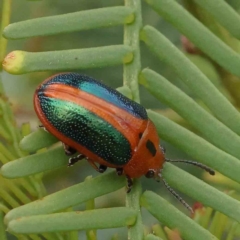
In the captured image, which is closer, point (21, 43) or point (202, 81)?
point (202, 81)

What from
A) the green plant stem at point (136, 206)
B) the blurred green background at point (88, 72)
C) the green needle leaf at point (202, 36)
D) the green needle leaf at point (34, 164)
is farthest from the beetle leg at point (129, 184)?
the blurred green background at point (88, 72)

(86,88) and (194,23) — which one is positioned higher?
(194,23)

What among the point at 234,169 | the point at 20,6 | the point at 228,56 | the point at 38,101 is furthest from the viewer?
the point at 20,6

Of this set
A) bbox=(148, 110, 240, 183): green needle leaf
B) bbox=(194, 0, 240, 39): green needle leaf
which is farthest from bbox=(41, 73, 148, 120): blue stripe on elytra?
bbox=(194, 0, 240, 39): green needle leaf

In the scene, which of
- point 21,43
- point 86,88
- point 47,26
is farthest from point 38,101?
point 21,43

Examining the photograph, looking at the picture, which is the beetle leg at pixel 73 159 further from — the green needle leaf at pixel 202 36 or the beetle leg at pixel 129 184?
the green needle leaf at pixel 202 36

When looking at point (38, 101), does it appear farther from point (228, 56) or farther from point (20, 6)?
point (20, 6)
